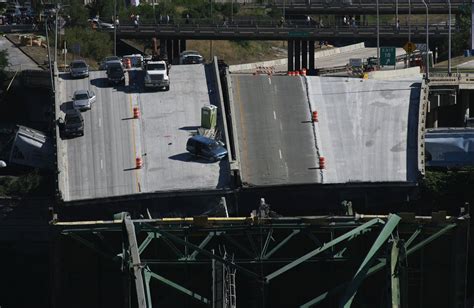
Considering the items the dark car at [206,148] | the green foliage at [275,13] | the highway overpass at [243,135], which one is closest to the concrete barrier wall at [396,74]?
the highway overpass at [243,135]

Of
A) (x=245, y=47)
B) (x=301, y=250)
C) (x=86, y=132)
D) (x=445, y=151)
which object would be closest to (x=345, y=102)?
(x=445, y=151)

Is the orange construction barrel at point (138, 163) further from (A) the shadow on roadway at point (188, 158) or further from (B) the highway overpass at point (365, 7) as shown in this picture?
(B) the highway overpass at point (365, 7)

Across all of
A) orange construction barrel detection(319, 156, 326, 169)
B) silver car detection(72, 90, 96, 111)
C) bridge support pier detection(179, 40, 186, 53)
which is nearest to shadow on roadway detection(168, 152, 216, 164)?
orange construction barrel detection(319, 156, 326, 169)

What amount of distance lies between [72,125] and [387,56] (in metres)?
26.5

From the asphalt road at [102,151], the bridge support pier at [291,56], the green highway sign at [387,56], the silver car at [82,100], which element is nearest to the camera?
the asphalt road at [102,151]

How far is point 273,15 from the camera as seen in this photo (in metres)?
125

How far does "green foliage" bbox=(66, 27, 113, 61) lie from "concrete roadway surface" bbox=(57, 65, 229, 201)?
22.5 meters

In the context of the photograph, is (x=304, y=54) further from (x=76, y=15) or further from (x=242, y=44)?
(x=76, y=15)

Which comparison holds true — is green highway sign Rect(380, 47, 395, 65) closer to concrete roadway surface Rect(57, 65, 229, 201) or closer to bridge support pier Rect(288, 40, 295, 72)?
bridge support pier Rect(288, 40, 295, 72)

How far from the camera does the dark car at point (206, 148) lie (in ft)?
206

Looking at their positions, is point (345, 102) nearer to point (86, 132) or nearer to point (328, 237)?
point (86, 132)

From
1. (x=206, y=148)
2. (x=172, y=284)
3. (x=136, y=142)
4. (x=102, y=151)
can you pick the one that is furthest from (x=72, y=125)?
(x=172, y=284)

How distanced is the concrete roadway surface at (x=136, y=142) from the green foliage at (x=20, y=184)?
5.24 feet

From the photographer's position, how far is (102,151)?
64.1 meters
